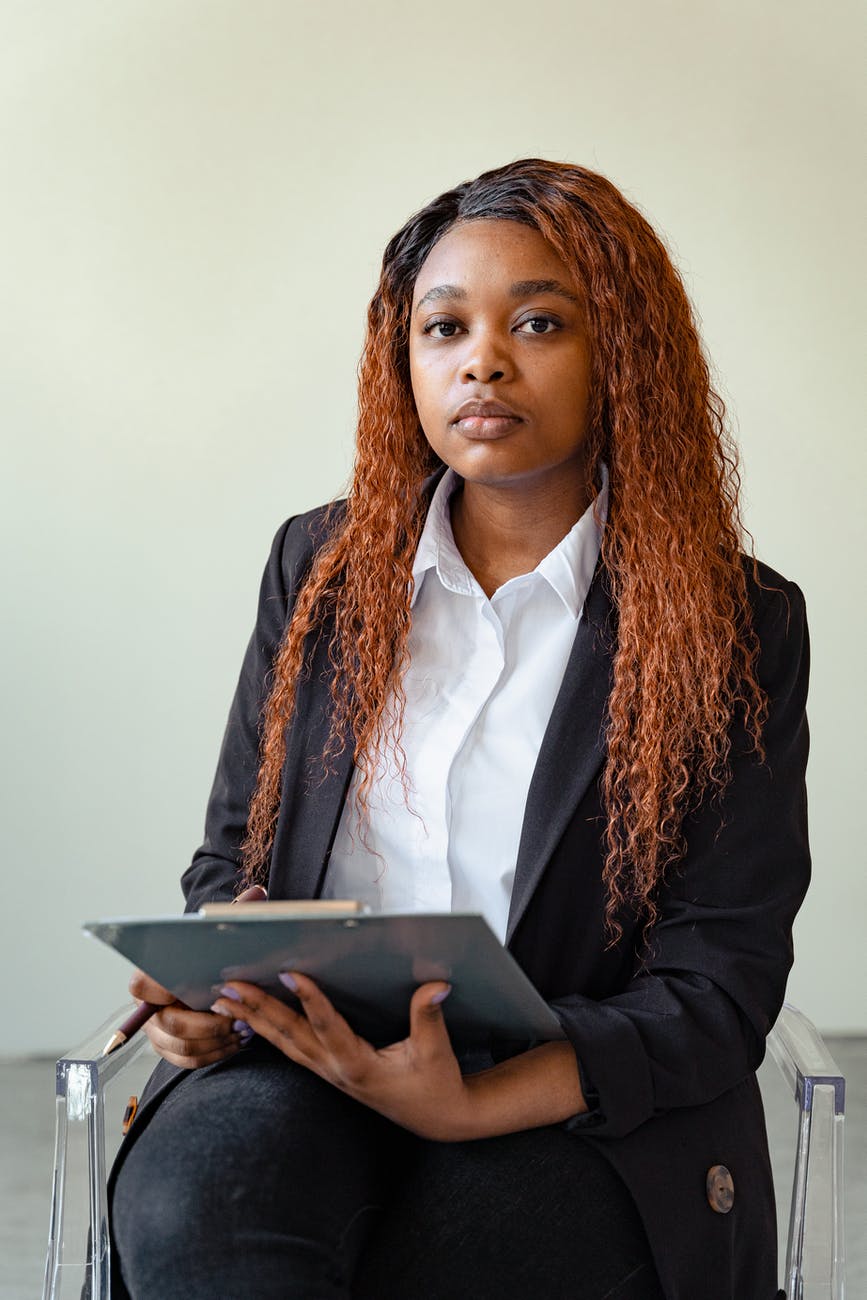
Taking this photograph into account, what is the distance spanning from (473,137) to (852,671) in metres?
1.53

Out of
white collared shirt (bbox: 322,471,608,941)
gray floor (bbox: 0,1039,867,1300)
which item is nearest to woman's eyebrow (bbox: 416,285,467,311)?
white collared shirt (bbox: 322,471,608,941)

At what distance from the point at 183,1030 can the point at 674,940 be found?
0.49 metres

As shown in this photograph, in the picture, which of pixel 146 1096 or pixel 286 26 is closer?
pixel 146 1096

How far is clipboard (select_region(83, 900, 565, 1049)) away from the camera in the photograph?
3.47 ft

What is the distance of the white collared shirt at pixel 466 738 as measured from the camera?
1533 millimetres

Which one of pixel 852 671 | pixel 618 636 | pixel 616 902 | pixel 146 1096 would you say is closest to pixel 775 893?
pixel 616 902

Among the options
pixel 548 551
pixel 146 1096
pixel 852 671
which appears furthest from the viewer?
pixel 852 671

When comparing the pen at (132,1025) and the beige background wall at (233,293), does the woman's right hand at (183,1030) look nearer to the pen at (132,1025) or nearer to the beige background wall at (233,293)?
the pen at (132,1025)

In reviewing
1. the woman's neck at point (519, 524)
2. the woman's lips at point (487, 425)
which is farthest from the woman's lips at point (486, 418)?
the woman's neck at point (519, 524)

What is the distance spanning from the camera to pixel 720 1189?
1.37m

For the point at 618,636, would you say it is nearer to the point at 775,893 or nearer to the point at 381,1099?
the point at 775,893

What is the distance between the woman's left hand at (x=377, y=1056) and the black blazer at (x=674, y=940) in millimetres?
141

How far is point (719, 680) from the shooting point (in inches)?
60.2

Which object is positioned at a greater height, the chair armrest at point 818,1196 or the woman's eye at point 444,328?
the woman's eye at point 444,328
